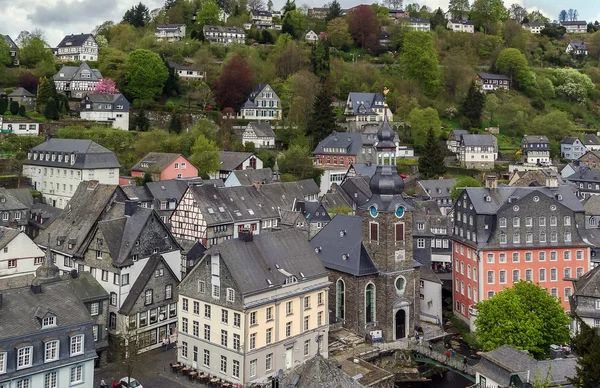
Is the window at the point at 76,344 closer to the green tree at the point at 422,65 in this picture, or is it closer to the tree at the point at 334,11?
the green tree at the point at 422,65

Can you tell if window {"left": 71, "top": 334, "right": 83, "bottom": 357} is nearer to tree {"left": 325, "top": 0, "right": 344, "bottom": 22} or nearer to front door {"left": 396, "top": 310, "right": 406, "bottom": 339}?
front door {"left": 396, "top": 310, "right": 406, "bottom": 339}

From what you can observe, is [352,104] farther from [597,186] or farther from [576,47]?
[576,47]

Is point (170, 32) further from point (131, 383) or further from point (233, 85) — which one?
point (131, 383)

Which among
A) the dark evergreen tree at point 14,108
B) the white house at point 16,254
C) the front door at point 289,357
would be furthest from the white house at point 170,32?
the front door at point 289,357

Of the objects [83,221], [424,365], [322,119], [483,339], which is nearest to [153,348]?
[83,221]

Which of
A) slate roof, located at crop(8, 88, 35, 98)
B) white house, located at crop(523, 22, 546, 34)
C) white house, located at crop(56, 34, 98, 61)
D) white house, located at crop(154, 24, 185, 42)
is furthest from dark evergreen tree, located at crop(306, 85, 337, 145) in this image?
white house, located at crop(523, 22, 546, 34)
